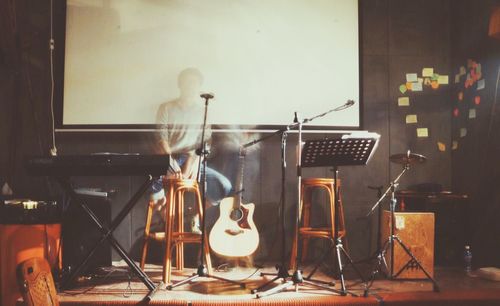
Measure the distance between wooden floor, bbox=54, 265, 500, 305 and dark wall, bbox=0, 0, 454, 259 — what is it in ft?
3.16

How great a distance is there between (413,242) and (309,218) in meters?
1.02

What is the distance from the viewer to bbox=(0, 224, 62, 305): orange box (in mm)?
3406

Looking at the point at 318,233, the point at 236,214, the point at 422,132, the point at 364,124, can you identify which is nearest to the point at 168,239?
the point at 236,214

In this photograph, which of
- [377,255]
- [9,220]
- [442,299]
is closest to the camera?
[442,299]

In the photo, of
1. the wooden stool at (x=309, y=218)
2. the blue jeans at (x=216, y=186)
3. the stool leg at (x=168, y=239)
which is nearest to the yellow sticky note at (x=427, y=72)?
the wooden stool at (x=309, y=218)

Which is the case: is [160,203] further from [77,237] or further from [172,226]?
[77,237]

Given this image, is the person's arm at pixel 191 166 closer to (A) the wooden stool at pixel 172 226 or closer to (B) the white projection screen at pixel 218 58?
(B) the white projection screen at pixel 218 58

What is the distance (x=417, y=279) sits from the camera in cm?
392

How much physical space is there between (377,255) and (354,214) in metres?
1.01

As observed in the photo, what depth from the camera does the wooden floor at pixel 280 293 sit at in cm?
318

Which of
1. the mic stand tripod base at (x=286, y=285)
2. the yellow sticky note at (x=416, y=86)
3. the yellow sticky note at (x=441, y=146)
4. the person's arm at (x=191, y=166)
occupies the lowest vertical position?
the mic stand tripod base at (x=286, y=285)

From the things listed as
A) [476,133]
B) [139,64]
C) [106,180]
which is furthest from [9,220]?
[476,133]

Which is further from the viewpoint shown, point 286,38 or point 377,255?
point 286,38

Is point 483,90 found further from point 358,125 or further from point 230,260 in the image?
point 230,260
